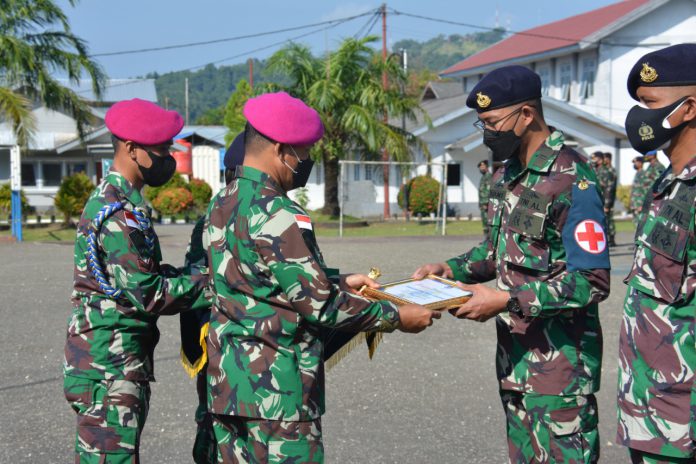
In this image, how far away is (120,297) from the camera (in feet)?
12.2

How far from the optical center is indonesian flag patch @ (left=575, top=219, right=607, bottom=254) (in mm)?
3453

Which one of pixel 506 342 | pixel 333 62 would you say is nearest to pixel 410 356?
pixel 506 342

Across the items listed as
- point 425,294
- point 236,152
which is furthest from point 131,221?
point 425,294

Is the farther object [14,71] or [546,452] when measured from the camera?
[14,71]

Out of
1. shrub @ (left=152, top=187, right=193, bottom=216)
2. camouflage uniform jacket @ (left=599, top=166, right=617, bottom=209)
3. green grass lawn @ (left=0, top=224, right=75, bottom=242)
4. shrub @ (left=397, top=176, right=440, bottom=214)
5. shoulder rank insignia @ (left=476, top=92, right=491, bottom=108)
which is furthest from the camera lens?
shrub @ (left=397, top=176, right=440, bottom=214)

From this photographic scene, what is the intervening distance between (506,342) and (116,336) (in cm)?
168

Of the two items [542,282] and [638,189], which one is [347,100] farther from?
[542,282]

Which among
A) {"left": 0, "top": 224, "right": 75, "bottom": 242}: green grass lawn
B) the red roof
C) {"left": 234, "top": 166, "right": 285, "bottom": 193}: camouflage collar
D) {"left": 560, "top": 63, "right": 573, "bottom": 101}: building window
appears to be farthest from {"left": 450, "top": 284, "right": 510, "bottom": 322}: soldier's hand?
{"left": 560, "top": 63, "right": 573, "bottom": 101}: building window

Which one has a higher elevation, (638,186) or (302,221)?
(638,186)

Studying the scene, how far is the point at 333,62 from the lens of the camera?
2775 centimetres

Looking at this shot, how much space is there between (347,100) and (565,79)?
15.0 m

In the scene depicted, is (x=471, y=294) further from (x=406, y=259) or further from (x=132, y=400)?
(x=406, y=259)

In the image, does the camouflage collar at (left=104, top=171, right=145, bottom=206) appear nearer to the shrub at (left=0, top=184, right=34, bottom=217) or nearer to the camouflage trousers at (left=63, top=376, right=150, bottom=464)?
the camouflage trousers at (left=63, top=376, right=150, bottom=464)

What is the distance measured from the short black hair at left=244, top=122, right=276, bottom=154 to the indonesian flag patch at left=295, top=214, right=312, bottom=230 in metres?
0.31
